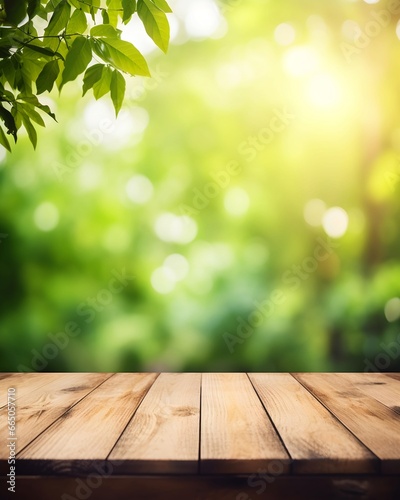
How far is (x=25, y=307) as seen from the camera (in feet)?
6.98

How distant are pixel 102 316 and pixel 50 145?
0.83 metres

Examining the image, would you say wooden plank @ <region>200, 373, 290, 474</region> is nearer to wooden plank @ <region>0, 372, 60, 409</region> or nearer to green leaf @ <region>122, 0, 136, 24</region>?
wooden plank @ <region>0, 372, 60, 409</region>

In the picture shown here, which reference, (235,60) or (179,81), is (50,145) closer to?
(179,81)

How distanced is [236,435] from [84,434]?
0.32m

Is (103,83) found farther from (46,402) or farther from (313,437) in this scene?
(46,402)

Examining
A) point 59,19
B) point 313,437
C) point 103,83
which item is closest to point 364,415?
point 313,437

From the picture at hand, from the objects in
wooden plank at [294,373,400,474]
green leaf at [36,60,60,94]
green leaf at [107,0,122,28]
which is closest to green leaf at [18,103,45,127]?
green leaf at [36,60,60,94]

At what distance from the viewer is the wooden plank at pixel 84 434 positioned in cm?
84

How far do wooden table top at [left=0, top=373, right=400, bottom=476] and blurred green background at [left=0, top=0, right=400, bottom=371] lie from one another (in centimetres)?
39

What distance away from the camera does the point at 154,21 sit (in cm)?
75

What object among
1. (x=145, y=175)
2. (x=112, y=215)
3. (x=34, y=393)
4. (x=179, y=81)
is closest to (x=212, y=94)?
(x=179, y=81)

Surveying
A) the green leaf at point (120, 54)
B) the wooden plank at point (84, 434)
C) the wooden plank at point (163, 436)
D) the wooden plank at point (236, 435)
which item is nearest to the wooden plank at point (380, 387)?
the wooden plank at point (236, 435)

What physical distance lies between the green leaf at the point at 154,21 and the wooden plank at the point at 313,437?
29.7 inches

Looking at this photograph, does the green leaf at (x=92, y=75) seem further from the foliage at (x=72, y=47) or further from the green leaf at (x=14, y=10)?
the green leaf at (x=14, y=10)
